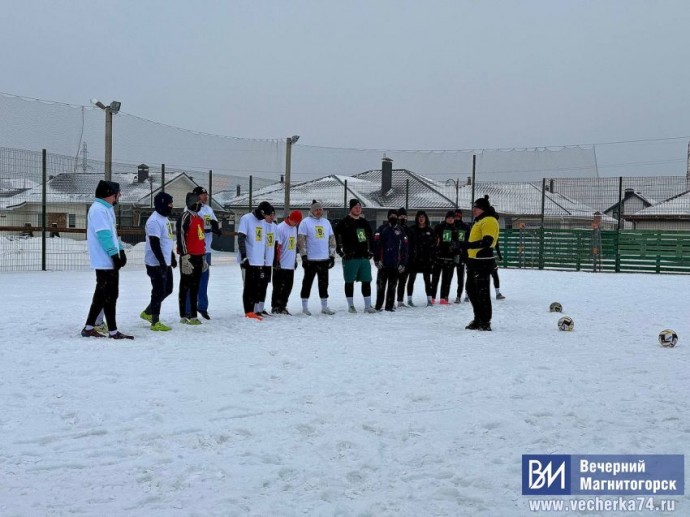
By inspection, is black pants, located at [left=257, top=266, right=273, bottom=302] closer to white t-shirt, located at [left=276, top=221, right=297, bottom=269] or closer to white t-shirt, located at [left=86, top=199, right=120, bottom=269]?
white t-shirt, located at [left=276, top=221, right=297, bottom=269]

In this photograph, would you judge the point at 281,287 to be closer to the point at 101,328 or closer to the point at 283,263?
the point at 283,263

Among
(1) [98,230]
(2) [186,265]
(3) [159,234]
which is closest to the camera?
(1) [98,230]

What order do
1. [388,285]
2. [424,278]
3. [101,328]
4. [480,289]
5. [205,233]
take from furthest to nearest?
1. [424,278]
2. [388,285]
3. [205,233]
4. [480,289]
5. [101,328]

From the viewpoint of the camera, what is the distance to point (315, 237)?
37.9ft

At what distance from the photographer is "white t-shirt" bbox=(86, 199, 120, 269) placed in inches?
323

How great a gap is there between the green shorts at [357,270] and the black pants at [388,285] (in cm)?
32

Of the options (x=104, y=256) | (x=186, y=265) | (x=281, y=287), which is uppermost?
(x=104, y=256)

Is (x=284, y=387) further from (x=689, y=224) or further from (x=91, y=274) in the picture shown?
(x=689, y=224)

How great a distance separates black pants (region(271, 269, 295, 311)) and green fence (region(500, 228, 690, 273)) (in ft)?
55.7

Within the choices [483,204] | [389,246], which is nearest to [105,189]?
[483,204]

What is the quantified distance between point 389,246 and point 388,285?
0.65m

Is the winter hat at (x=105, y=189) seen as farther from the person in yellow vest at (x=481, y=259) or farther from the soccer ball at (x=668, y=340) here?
the soccer ball at (x=668, y=340)

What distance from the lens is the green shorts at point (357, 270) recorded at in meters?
11.8

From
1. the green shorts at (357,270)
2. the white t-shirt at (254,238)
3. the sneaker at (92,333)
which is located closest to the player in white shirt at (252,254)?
the white t-shirt at (254,238)
